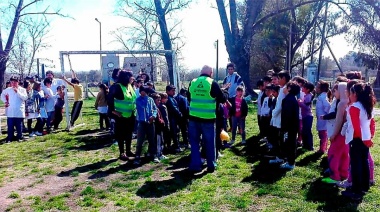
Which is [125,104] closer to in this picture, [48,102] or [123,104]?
[123,104]

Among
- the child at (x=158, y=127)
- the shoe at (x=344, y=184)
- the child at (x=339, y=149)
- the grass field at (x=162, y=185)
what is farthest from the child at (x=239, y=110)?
the shoe at (x=344, y=184)

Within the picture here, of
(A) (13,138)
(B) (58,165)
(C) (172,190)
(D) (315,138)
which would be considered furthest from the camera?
Result: (A) (13,138)

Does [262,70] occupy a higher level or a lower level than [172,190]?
higher

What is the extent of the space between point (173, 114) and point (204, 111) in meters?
2.04

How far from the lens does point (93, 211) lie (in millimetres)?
4855

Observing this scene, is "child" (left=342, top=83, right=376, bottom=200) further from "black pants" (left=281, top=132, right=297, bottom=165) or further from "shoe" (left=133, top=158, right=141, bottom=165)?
"shoe" (left=133, top=158, right=141, bottom=165)

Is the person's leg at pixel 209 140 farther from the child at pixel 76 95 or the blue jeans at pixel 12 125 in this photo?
the child at pixel 76 95

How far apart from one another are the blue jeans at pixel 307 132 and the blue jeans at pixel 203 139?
2451mm

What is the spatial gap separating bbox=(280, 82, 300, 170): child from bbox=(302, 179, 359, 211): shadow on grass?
2.64 ft

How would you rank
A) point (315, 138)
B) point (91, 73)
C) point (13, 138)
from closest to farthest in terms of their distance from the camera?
point (315, 138) → point (13, 138) → point (91, 73)

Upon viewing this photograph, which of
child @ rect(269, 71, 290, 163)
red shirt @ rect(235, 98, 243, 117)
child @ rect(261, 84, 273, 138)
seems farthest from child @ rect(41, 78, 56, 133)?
child @ rect(269, 71, 290, 163)

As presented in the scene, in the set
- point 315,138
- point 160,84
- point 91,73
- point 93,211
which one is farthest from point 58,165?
point 91,73

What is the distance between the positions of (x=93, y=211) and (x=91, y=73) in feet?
118

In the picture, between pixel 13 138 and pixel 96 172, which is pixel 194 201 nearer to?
pixel 96 172
